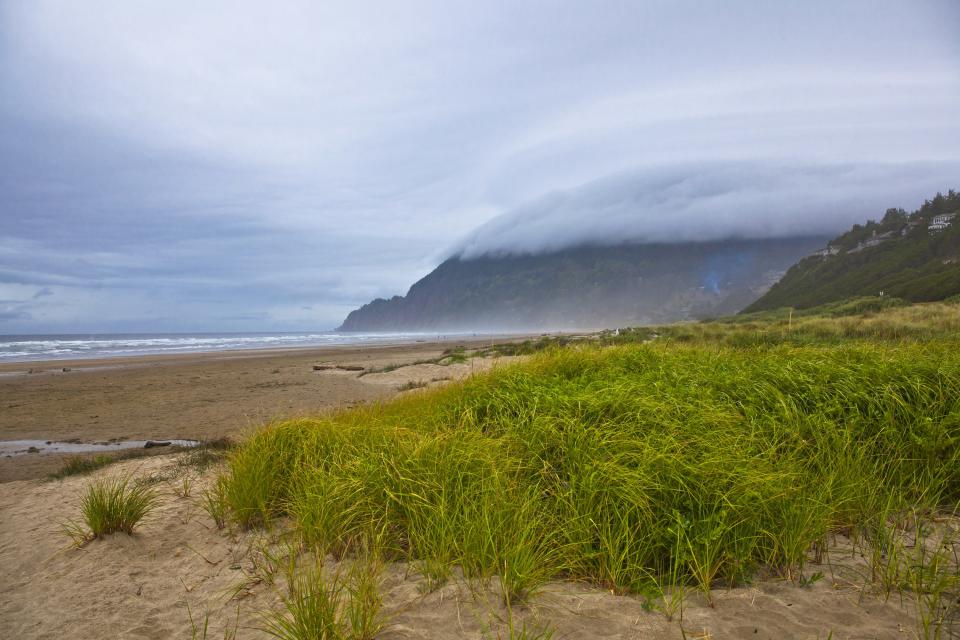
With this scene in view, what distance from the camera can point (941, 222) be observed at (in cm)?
8125

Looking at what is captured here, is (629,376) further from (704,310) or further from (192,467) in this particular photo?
(704,310)

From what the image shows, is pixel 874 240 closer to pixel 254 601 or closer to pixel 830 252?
pixel 830 252

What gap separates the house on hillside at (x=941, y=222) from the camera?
7900 centimetres

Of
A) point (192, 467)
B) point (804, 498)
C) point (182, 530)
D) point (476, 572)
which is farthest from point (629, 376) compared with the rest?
point (192, 467)

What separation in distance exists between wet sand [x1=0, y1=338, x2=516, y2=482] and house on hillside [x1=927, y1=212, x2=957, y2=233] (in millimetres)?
94095

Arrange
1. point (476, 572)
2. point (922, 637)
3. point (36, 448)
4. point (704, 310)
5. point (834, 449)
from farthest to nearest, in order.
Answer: point (704, 310)
point (36, 448)
point (834, 449)
point (476, 572)
point (922, 637)

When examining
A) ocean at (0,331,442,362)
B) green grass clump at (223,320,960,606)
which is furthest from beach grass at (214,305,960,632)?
ocean at (0,331,442,362)

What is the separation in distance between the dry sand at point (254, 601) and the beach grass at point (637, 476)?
16 centimetres

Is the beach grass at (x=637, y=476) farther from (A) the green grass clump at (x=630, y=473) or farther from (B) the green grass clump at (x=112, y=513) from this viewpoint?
(B) the green grass clump at (x=112, y=513)

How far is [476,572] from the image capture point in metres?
3.57

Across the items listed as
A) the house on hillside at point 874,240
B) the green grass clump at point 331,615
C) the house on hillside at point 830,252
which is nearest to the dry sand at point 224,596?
the green grass clump at point 331,615

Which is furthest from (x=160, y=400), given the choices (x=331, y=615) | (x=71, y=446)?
(x=331, y=615)

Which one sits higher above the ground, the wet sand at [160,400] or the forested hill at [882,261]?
the forested hill at [882,261]

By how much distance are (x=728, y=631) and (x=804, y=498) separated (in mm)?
1440
